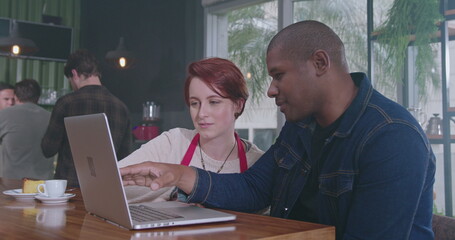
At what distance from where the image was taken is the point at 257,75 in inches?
179

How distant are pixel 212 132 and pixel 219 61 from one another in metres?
0.30

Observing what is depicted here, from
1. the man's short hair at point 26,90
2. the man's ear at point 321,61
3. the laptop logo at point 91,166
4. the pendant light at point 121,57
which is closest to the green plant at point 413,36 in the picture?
the man's ear at point 321,61

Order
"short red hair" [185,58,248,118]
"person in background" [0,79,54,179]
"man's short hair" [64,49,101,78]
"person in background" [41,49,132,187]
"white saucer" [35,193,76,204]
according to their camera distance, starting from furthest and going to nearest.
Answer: "person in background" [0,79,54,179]
"man's short hair" [64,49,101,78]
"person in background" [41,49,132,187]
"short red hair" [185,58,248,118]
"white saucer" [35,193,76,204]

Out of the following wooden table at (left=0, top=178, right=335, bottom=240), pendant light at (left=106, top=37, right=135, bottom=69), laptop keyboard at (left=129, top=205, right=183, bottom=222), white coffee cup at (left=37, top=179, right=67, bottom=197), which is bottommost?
wooden table at (left=0, top=178, right=335, bottom=240)

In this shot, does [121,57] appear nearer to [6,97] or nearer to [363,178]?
[6,97]

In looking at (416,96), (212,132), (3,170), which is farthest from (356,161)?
(3,170)

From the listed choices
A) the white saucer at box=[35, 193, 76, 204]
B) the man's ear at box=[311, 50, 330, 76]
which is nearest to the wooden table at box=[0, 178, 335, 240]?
the white saucer at box=[35, 193, 76, 204]

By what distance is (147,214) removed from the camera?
141 centimetres

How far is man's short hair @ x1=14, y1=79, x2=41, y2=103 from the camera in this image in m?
4.03

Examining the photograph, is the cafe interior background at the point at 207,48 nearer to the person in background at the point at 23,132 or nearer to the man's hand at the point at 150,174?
the person in background at the point at 23,132

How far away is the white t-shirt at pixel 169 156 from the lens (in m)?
2.21

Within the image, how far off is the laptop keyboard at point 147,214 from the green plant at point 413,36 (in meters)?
2.31

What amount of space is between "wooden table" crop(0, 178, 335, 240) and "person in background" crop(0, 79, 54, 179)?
263cm

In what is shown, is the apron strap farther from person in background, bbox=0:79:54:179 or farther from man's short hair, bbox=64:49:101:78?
person in background, bbox=0:79:54:179
